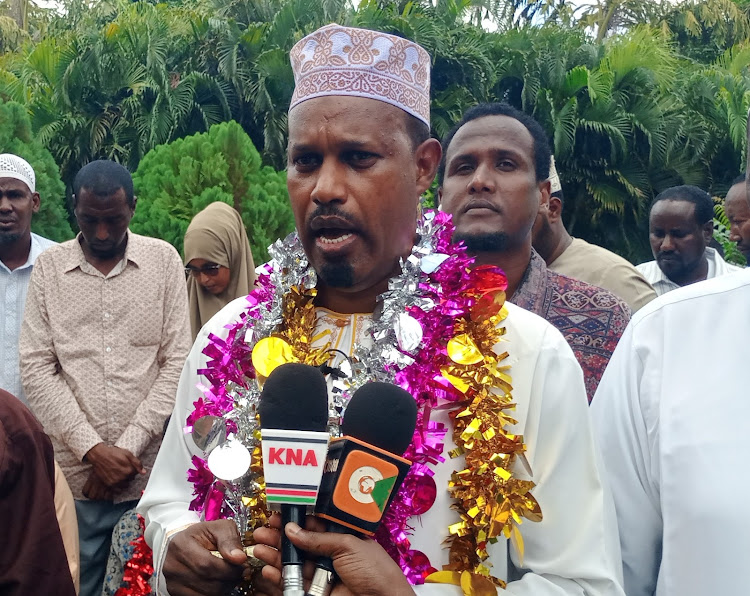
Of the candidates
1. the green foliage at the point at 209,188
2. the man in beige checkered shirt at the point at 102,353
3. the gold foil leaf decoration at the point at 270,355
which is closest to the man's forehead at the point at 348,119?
the gold foil leaf decoration at the point at 270,355

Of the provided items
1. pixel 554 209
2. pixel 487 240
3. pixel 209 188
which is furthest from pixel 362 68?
pixel 209 188

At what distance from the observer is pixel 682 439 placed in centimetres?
193

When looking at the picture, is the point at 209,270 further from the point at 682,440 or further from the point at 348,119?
the point at 682,440

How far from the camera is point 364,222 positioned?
226 centimetres

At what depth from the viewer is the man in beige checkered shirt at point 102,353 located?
4.89m

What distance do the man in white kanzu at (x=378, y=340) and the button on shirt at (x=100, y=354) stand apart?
2541 mm

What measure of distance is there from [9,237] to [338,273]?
4099 millimetres

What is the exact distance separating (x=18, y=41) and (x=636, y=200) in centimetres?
2199

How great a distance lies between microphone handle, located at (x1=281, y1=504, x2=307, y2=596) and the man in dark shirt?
6.71 feet

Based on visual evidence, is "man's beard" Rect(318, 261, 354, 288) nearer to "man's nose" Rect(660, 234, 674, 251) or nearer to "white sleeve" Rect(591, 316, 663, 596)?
"white sleeve" Rect(591, 316, 663, 596)

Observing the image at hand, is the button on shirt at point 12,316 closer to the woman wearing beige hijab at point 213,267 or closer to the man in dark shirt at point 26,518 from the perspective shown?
the woman wearing beige hijab at point 213,267

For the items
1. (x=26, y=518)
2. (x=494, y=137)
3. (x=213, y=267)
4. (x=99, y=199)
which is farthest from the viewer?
(x=213, y=267)

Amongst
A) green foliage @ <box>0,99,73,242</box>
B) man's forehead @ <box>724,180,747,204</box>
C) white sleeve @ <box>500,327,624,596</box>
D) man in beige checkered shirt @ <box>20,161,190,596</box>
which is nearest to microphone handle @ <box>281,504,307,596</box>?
white sleeve @ <box>500,327,624,596</box>

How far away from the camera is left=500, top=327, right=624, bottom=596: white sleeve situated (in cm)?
202
